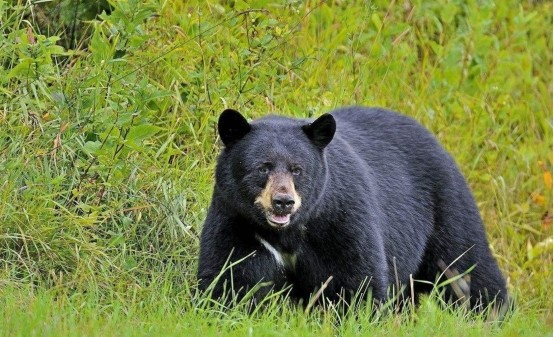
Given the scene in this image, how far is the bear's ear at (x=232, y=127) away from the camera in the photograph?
5.69 m

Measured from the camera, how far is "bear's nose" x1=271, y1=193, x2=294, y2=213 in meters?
5.47

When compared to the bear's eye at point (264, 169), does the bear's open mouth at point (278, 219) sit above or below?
below

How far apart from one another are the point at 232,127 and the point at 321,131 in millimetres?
429

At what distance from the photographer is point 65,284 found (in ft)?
18.5

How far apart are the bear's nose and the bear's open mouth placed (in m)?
0.03

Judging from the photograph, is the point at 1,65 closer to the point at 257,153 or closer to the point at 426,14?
the point at 257,153

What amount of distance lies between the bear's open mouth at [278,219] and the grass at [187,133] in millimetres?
352

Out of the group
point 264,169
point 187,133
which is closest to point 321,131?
point 264,169

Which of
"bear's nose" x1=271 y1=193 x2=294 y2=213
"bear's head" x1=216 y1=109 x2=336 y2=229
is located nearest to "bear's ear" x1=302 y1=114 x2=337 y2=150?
"bear's head" x1=216 y1=109 x2=336 y2=229

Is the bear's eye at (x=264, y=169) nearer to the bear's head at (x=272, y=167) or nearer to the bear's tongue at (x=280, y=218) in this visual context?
the bear's head at (x=272, y=167)

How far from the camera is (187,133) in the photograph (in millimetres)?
7160

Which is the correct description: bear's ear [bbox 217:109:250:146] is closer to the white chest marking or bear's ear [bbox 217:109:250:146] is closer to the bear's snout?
the bear's snout

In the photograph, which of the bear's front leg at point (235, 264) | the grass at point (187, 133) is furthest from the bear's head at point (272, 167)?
the grass at point (187, 133)

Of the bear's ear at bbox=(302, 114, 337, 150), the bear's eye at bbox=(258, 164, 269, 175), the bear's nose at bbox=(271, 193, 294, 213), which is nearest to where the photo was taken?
the bear's nose at bbox=(271, 193, 294, 213)
